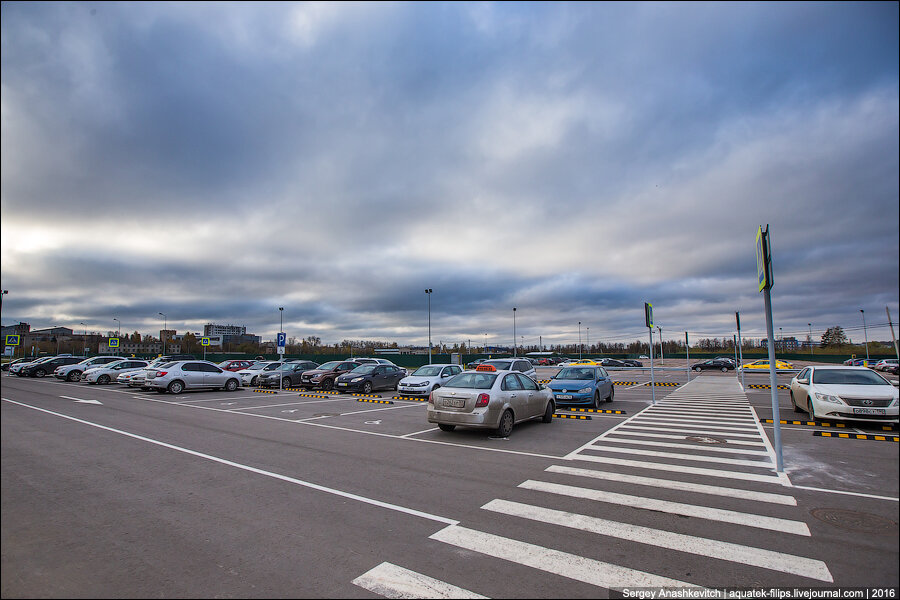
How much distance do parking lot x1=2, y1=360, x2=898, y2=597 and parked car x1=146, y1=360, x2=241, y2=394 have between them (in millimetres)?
11949

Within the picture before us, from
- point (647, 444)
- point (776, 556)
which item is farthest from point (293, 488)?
point (647, 444)

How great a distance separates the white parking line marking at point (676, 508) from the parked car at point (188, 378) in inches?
859

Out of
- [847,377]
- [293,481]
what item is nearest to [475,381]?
[293,481]

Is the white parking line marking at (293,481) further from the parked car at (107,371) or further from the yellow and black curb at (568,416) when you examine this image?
the parked car at (107,371)

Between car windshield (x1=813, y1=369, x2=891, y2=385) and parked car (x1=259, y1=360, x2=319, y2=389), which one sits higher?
car windshield (x1=813, y1=369, x2=891, y2=385)

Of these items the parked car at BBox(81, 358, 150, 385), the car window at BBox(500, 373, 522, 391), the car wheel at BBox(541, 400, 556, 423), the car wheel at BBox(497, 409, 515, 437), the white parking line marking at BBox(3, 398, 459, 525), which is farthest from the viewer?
Answer: the parked car at BBox(81, 358, 150, 385)

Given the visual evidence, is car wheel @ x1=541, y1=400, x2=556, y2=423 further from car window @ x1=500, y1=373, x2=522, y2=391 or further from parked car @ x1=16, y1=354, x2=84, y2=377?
parked car @ x1=16, y1=354, x2=84, y2=377

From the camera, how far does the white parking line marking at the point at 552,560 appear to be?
4185 millimetres

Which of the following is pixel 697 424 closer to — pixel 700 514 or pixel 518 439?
pixel 518 439

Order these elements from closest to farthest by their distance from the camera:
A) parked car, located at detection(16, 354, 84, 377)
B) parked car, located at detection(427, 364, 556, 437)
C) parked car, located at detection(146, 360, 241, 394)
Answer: parked car, located at detection(427, 364, 556, 437) < parked car, located at detection(146, 360, 241, 394) < parked car, located at detection(16, 354, 84, 377)

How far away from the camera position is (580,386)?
16.3 meters

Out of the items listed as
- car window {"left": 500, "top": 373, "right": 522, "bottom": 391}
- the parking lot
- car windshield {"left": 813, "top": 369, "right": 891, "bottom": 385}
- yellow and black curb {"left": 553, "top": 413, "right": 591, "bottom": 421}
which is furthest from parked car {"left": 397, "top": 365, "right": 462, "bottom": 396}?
car windshield {"left": 813, "top": 369, "right": 891, "bottom": 385}

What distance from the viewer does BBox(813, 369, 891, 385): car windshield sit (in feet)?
35.1

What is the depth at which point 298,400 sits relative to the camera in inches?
794
